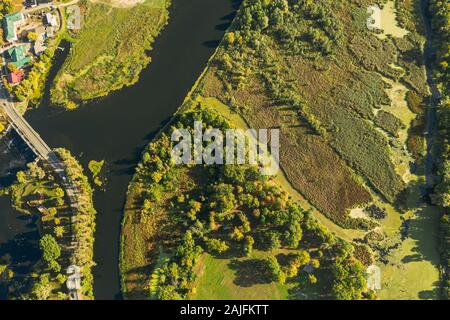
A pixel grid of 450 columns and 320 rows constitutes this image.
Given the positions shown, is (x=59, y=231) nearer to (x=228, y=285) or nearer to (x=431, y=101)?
(x=228, y=285)

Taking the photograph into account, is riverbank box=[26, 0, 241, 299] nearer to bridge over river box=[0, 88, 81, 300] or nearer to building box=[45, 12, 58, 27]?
bridge over river box=[0, 88, 81, 300]

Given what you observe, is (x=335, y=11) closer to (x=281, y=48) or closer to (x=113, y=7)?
(x=281, y=48)

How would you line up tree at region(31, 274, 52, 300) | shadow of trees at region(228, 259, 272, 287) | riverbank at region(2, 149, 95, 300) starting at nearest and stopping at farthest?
1. tree at region(31, 274, 52, 300)
2. riverbank at region(2, 149, 95, 300)
3. shadow of trees at region(228, 259, 272, 287)

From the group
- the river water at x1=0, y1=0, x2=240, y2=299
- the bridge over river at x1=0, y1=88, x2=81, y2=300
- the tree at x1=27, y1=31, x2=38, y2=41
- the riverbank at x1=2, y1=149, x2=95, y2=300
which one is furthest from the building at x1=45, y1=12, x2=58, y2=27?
the riverbank at x1=2, y1=149, x2=95, y2=300

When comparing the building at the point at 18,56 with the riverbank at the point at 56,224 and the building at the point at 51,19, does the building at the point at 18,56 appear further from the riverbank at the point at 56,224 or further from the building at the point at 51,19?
the riverbank at the point at 56,224

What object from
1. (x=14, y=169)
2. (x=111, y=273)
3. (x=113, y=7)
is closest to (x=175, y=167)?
(x=111, y=273)

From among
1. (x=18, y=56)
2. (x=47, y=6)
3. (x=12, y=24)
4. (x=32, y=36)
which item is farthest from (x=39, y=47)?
(x=47, y=6)
